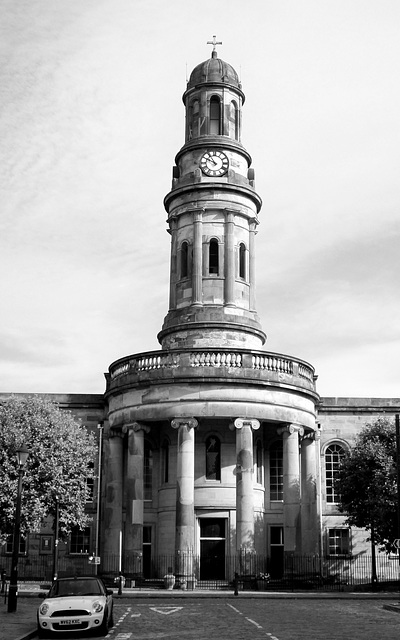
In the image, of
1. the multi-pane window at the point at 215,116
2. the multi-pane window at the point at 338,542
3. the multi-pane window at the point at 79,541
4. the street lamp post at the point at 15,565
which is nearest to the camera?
the street lamp post at the point at 15,565

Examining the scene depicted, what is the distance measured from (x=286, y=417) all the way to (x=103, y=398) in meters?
12.1

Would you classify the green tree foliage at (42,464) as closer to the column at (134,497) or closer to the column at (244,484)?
the column at (134,497)

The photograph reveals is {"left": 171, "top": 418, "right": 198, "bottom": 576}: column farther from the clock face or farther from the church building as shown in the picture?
the clock face

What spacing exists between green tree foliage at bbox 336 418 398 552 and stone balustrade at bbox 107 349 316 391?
15.5ft

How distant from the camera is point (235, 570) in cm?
4362

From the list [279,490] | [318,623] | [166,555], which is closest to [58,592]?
[318,623]

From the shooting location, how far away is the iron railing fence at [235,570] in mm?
43656

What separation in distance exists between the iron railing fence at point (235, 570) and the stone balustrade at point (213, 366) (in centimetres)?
900

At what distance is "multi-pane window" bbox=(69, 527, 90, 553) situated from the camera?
52969 millimetres

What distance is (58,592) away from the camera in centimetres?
2364

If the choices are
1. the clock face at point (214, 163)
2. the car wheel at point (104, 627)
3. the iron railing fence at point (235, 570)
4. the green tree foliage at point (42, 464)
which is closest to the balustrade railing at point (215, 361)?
the green tree foliage at point (42, 464)

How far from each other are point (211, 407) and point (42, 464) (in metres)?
8.94

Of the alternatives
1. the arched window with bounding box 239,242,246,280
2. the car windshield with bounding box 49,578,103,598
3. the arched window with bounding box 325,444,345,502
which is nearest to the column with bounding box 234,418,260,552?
the arched window with bounding box 325,444,345,502

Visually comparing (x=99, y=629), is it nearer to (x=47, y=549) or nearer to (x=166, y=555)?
(x=166, y=555)
